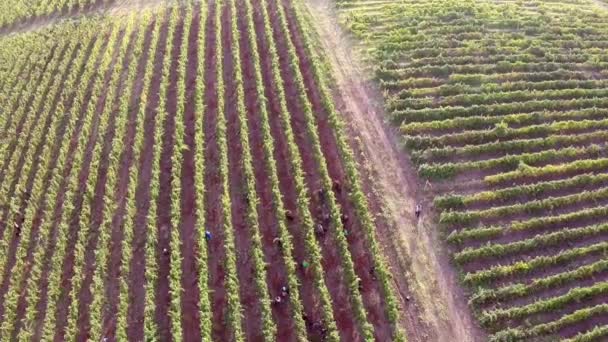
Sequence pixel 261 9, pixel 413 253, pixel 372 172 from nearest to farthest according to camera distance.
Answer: pixel 413 253
pixel 372 172
pixel 261 9

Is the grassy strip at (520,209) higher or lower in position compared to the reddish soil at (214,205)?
lower

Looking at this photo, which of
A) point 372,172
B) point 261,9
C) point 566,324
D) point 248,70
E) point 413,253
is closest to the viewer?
point 566,324

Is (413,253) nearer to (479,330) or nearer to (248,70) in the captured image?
(479,330)

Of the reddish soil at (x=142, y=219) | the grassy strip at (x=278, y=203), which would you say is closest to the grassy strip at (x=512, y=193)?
the grassy strip at (x=278, y=203)

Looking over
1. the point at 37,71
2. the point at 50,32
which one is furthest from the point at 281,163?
the point at 50,32

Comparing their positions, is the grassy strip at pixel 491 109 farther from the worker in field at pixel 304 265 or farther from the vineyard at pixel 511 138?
the worker in field at pixel 304 265

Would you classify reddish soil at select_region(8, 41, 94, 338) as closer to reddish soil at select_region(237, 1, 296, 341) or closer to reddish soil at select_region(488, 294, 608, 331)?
reddish soil at select_region(237, 1, 296, 341)

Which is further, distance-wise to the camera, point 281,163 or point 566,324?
point 281,163
